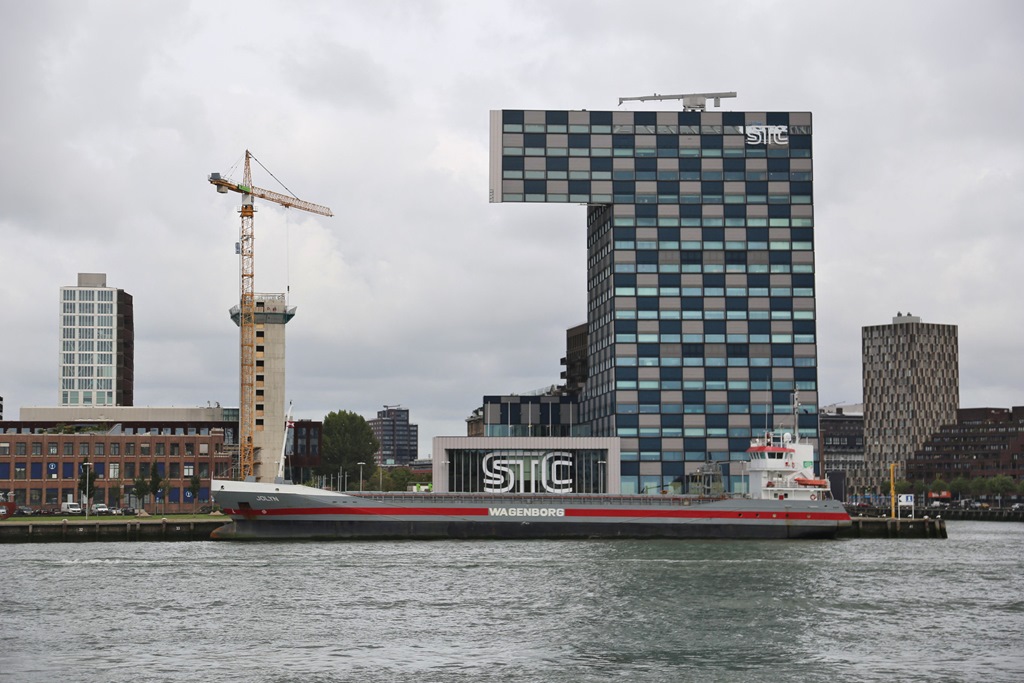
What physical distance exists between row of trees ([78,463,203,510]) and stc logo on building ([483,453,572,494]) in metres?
41.9

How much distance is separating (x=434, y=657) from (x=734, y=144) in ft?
440

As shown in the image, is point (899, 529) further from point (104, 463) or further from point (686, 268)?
point (104, 463)

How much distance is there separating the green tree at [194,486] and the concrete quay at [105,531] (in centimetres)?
4253

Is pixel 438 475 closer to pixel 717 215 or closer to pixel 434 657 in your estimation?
pixel 717 215

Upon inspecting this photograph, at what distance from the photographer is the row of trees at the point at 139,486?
531 feet

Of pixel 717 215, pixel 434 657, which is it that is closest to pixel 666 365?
pixel 717 215

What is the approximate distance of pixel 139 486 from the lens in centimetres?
16175

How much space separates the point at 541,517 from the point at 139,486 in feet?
210

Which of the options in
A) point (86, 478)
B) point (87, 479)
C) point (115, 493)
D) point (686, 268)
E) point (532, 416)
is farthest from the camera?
point (532, 416)

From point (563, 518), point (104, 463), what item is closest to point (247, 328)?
point (104, 463)

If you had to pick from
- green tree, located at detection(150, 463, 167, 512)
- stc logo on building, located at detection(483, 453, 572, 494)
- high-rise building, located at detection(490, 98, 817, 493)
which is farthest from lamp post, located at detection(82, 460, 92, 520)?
high-rise building, located at detection(490, 98, 817, 493)

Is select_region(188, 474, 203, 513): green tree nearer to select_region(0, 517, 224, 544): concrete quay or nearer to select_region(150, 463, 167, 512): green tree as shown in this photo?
select_region(150, 463, 167, 512): green tree

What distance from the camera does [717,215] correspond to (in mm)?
173375

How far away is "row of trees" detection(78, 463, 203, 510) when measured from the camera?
6368 inches
